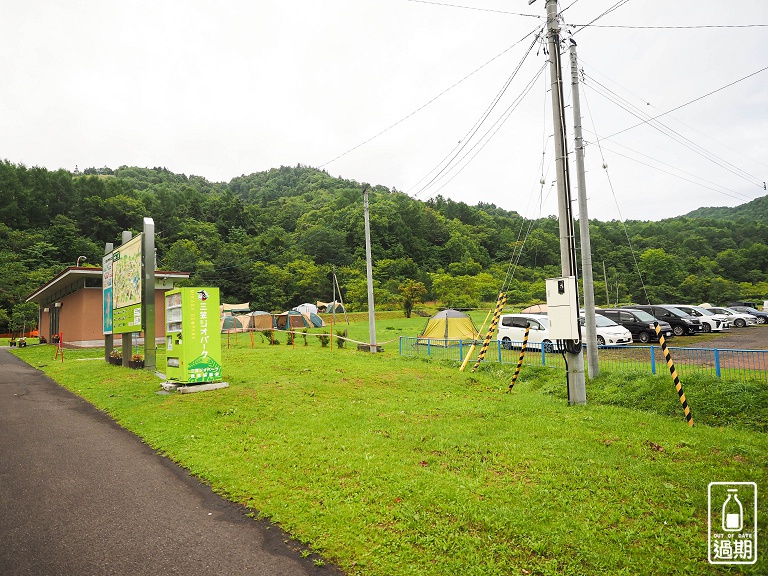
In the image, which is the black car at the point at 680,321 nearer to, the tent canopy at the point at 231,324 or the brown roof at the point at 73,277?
the brown roof at the point at 73,277

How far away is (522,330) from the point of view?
18984 mm

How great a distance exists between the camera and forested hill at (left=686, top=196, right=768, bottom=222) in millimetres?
46756

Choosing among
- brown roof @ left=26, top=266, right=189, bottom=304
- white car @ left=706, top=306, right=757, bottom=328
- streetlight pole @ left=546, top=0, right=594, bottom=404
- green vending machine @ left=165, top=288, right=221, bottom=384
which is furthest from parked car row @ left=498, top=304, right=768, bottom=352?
brown roof @ left=26, top=266, right=189, bottom=304

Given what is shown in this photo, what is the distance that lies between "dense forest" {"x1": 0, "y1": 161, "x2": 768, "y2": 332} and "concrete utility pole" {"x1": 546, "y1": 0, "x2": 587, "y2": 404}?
3944 centimetres

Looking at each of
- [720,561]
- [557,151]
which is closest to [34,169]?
[557,151]

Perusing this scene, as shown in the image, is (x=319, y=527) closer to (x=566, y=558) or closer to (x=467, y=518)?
(x=467, y=518)

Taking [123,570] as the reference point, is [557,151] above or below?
above

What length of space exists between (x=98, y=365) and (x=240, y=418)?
11173mm

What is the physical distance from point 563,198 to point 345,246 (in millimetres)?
Result: 65914

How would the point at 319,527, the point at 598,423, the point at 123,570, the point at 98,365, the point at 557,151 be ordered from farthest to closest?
the point at 98,365, the point at 557,151, the point at 598,423, the point at 319,527, the point at 123,570

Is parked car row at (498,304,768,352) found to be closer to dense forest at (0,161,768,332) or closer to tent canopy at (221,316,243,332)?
tent canopy at (221,316,243,332)

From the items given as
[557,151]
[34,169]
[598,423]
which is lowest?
[598,423]

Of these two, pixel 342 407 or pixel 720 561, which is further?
pixel 342 407

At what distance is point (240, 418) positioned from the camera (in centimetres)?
775
